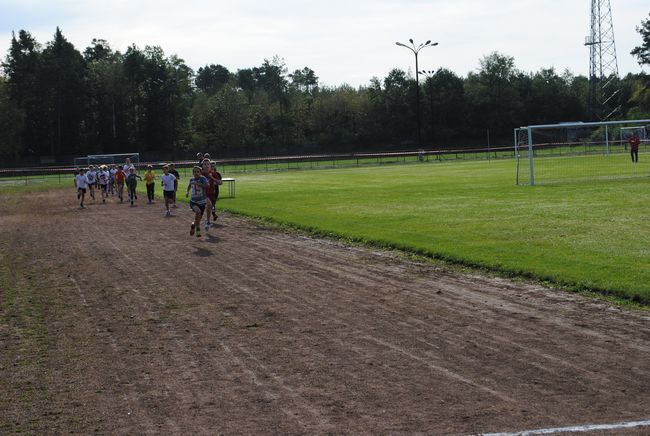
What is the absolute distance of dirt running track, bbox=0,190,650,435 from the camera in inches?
255

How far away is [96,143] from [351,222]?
92.1 m

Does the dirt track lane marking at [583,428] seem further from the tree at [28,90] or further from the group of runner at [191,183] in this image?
the tree at [28,90]

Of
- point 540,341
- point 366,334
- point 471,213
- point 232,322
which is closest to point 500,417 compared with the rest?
point 540,341

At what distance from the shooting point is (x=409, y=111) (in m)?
110

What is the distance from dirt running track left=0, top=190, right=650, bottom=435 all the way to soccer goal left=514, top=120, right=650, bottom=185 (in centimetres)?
2759

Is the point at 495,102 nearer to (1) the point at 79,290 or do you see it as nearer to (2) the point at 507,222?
(2) the point at 507,222

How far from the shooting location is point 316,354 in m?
8.43

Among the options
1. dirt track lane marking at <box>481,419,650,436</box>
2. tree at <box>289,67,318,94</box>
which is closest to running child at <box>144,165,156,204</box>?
dirt track lane marking at <box>481,419,650,436</box>

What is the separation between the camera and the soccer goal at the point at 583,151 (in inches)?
1587

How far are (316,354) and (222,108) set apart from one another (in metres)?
110

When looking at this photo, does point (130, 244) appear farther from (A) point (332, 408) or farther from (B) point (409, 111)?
(B) point (409, 111)

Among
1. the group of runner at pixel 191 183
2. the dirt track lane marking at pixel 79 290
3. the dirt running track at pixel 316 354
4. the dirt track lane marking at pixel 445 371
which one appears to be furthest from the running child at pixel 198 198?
the dirt track lane marking at pixel 445 371

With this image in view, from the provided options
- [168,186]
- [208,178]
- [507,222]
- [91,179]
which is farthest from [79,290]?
[91,179]

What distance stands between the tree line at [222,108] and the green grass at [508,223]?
69274 millimetres
